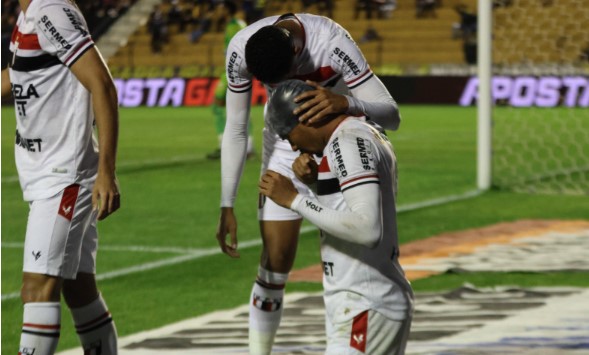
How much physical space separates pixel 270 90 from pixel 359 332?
149 cm

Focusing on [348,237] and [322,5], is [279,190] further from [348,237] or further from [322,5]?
[322,5]

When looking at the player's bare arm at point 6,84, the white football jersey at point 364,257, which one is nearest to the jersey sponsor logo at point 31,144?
the player's bare arm at point 6,84

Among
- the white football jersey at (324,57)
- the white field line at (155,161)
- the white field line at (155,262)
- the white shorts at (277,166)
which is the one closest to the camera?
the white football jersey at (324,57)

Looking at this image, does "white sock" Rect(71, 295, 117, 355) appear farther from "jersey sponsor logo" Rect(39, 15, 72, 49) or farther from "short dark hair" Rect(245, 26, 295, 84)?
"short dark hair" Rect(245, 26, 295, 84)

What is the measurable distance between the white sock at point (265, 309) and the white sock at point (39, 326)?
122 centimetres

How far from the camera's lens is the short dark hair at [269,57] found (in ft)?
15.7

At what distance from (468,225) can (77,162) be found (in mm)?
6762

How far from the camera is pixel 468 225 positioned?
454 inches

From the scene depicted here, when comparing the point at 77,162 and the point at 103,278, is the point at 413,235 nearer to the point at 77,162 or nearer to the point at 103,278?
the point at 103,278

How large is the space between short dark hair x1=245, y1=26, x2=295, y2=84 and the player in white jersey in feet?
1.79

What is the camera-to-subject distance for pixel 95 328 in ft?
17.5

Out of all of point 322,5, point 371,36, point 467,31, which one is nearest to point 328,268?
point 467,31

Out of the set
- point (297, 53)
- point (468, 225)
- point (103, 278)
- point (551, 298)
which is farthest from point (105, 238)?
point (297, 53)

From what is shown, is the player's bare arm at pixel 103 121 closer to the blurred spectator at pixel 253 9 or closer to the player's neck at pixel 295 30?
the player's neck at pixel 295 30
